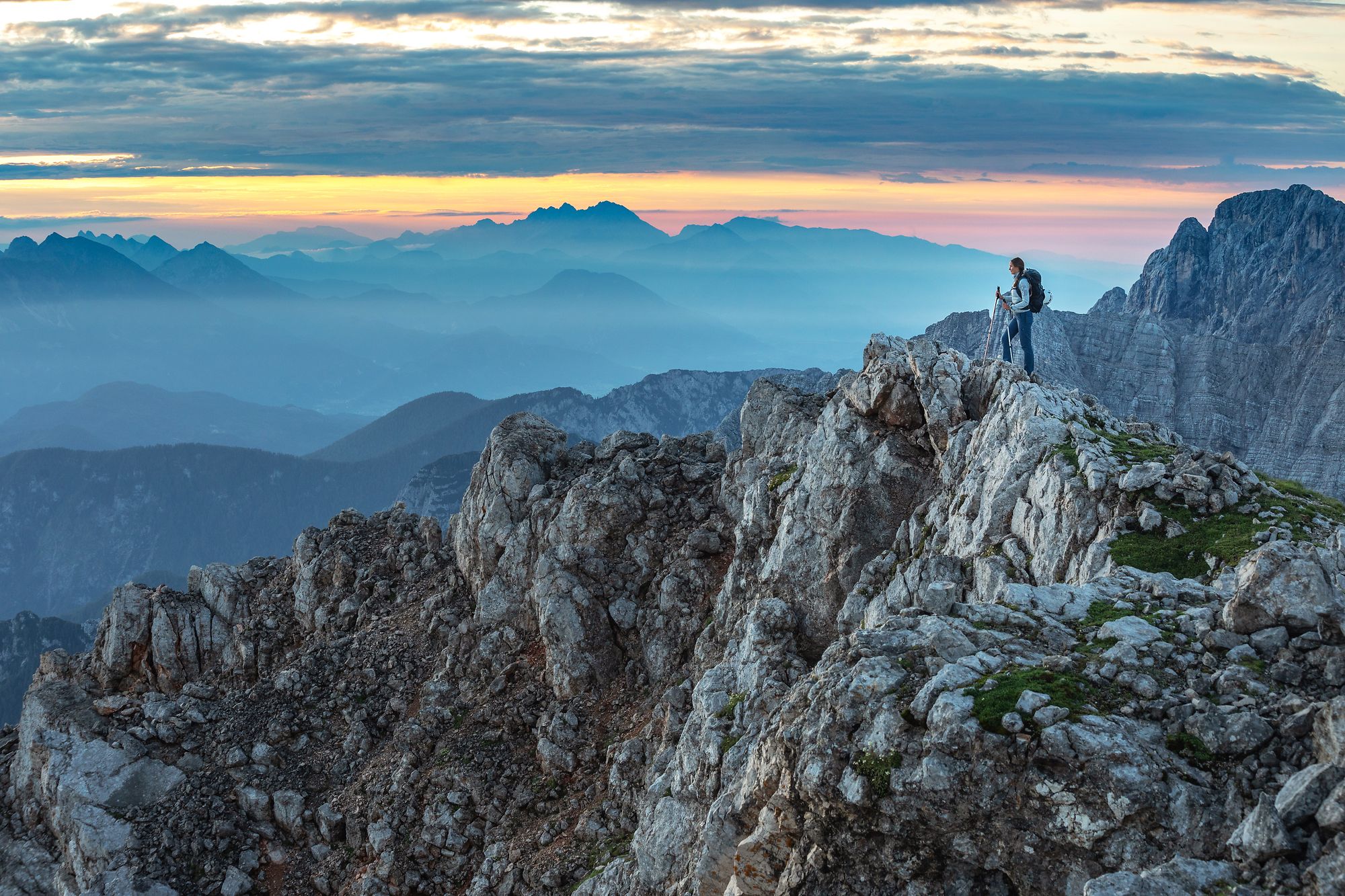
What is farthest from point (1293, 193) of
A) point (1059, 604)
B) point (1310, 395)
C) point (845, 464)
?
point (1059, 604)

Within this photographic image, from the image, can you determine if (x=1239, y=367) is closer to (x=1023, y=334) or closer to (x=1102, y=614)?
(x=1023, y=334)

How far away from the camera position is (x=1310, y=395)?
14075 centimetres

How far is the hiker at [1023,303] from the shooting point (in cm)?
3219

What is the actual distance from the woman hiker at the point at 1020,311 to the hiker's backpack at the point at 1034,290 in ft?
0.14

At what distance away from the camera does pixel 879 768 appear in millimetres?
15227

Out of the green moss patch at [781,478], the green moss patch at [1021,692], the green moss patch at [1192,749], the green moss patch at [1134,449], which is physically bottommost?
the green moss patch at [781,478]

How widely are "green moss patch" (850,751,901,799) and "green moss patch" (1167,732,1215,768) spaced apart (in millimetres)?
3722

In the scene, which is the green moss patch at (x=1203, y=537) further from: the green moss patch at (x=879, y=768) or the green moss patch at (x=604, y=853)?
the green moss patch at (x=604, y=853)

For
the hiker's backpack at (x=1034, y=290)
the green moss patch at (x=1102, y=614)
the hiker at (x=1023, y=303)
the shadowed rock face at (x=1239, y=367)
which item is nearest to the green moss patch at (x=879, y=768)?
the green moss patch at (x=1102, y=614)

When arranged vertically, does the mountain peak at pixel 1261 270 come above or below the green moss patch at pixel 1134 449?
below

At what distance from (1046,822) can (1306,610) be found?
548cm

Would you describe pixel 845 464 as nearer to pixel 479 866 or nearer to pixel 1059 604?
pixel 1059 604

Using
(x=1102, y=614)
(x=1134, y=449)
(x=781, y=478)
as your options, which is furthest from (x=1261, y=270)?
(x=1102, y=614)

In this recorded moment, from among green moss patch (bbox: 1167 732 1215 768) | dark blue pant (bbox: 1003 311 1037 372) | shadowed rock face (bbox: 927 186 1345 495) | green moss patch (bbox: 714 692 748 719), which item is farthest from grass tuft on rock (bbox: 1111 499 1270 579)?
shadowed rock face (bbox: 927 186 1345 495)
